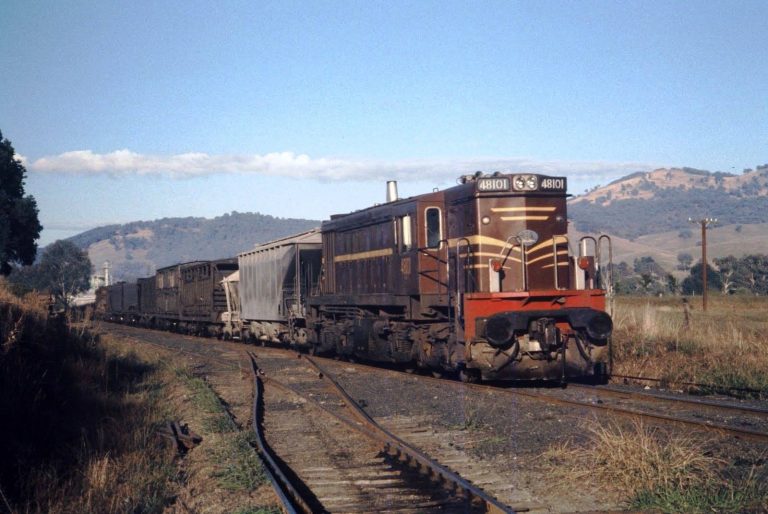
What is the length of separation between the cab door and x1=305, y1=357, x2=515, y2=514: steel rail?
12.4 ft

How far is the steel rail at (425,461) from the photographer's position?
5.98 meters

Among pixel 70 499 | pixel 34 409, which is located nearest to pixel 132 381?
pixel 34 409

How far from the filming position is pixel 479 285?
13617mm

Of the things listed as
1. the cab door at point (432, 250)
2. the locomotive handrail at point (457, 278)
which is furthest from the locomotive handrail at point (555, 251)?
the cab door at point (432, 250)

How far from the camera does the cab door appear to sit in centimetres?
1457

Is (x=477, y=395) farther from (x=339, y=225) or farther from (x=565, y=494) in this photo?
(x=339, y=225)

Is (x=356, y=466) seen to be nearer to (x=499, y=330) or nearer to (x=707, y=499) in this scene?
(x=707, y=499)

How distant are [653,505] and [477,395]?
627cm

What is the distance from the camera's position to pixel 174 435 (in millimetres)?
9414

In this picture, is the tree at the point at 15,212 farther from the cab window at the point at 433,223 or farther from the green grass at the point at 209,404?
the cab window at the point at 433,223

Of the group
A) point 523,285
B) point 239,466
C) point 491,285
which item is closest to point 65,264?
point 491,285

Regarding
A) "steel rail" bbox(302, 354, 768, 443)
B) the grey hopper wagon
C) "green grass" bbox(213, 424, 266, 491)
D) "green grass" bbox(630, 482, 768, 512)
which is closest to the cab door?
"steel rail" bbox(302, 354, 768, 443)

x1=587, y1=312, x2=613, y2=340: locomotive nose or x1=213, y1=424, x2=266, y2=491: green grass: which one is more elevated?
x1=587, y1=312, x2=613, y2=340: locomotive nose

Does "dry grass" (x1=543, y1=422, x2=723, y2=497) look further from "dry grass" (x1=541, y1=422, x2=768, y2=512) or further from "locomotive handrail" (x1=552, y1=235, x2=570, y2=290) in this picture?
"locomotive handrail" (x1=552, y1=235, x2=570, y2=290)
